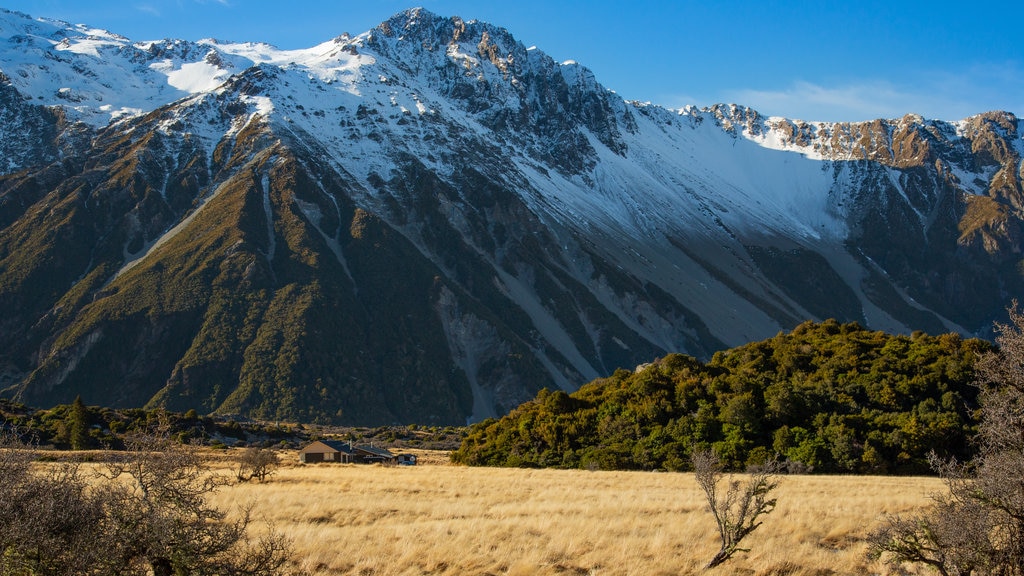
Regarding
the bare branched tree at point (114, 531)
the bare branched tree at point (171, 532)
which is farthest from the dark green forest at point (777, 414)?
the bare branched tree at point (114, 531)

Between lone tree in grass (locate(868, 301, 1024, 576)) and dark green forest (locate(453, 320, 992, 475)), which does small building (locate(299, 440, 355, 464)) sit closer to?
dark green forest (locate(453, 320, 992, 475))

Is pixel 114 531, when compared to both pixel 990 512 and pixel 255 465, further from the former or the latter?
pixel 255 465

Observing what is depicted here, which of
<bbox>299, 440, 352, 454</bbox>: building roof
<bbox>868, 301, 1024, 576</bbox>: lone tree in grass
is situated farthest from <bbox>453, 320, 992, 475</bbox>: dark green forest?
<bbox>868, 301, 1024, 576</bbox>: lone tree in grass

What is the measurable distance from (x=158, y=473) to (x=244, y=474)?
2496cm

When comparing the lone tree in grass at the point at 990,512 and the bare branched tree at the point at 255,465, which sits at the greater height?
the lone tree in grass at the point at 990,512

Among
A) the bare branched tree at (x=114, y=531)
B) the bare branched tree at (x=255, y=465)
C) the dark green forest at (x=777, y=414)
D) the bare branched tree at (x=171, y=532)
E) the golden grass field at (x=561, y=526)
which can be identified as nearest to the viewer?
the bare branched tree at (x=114, y=531)

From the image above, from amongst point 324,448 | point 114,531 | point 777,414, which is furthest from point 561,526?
point 324,448

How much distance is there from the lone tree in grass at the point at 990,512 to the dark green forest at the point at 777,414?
67.9 ft

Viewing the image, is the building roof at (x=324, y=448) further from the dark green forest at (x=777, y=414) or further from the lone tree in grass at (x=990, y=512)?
the lone tree in grass at (x=990, y=512)

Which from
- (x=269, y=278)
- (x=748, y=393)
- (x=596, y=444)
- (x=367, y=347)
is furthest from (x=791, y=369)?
(x=269, y=278)

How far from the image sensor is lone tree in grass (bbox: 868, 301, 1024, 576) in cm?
1163

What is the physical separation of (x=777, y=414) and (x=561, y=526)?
826 inches

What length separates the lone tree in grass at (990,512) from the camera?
11633 millimetres

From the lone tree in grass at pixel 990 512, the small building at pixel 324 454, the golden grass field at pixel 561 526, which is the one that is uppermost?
the lone tree in grass at pixel 990 512
